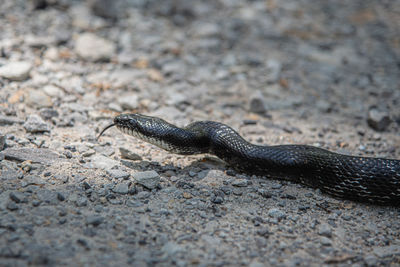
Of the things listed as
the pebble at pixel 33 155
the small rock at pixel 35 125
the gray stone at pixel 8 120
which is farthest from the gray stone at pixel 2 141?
the gray stone at pixel 8 120

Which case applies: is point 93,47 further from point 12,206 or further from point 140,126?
point 12,206

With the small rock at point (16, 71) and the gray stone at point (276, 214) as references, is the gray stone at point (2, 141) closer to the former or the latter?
the small rock at point (16, 71)

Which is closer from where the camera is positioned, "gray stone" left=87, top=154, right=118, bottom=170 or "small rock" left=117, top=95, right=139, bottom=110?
"gray stone" left=87, top=154, right=118, bottom=170

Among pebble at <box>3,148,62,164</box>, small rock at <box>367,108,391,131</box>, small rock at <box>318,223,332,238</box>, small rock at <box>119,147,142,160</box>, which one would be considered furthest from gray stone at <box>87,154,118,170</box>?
small rock at <box>367,108,391,131</box>

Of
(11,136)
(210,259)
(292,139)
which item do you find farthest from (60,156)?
(292,139)

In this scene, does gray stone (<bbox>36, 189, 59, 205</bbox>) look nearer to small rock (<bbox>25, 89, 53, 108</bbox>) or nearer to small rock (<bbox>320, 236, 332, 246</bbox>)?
small rock (<bbox>25, 89, 53, 108</bbox>)

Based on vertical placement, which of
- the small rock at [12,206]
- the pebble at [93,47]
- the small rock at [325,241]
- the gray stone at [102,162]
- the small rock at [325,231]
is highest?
the pebble at [93,47]

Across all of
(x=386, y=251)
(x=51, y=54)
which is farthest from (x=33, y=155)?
(x=386, y=251)
